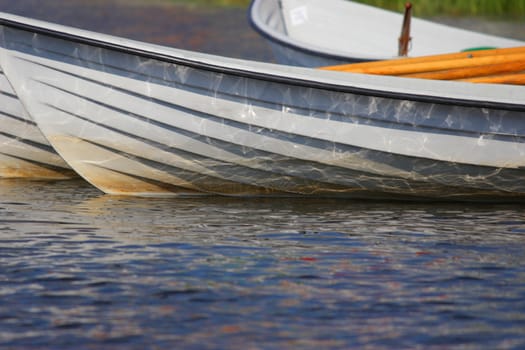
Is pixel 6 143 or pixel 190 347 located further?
pixel 6 143

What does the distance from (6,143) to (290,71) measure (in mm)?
3237

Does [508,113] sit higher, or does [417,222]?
[508,113]

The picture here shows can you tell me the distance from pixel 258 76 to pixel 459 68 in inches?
83.4

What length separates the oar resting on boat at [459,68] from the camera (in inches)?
423

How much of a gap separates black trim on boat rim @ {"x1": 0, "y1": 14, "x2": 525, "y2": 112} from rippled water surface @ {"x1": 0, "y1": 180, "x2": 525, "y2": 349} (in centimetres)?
93

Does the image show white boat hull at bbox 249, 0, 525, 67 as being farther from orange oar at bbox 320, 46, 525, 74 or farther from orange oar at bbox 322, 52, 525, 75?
orange oar at bbox 322, 52, 525, 75

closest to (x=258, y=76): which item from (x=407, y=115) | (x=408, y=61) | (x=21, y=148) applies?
(x=407, y=115)

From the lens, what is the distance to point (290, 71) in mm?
9992

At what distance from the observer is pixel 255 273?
8.11 m

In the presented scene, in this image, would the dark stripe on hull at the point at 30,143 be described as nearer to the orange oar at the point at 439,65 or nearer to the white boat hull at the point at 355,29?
the orange oar at the point at 439,65

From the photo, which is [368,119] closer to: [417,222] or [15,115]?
[417,222]

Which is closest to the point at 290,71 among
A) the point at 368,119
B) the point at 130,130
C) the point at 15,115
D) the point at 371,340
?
the point at 368,119

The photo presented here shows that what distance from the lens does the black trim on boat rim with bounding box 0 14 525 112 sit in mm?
9703

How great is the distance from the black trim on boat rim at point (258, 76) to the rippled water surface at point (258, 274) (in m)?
0.93
